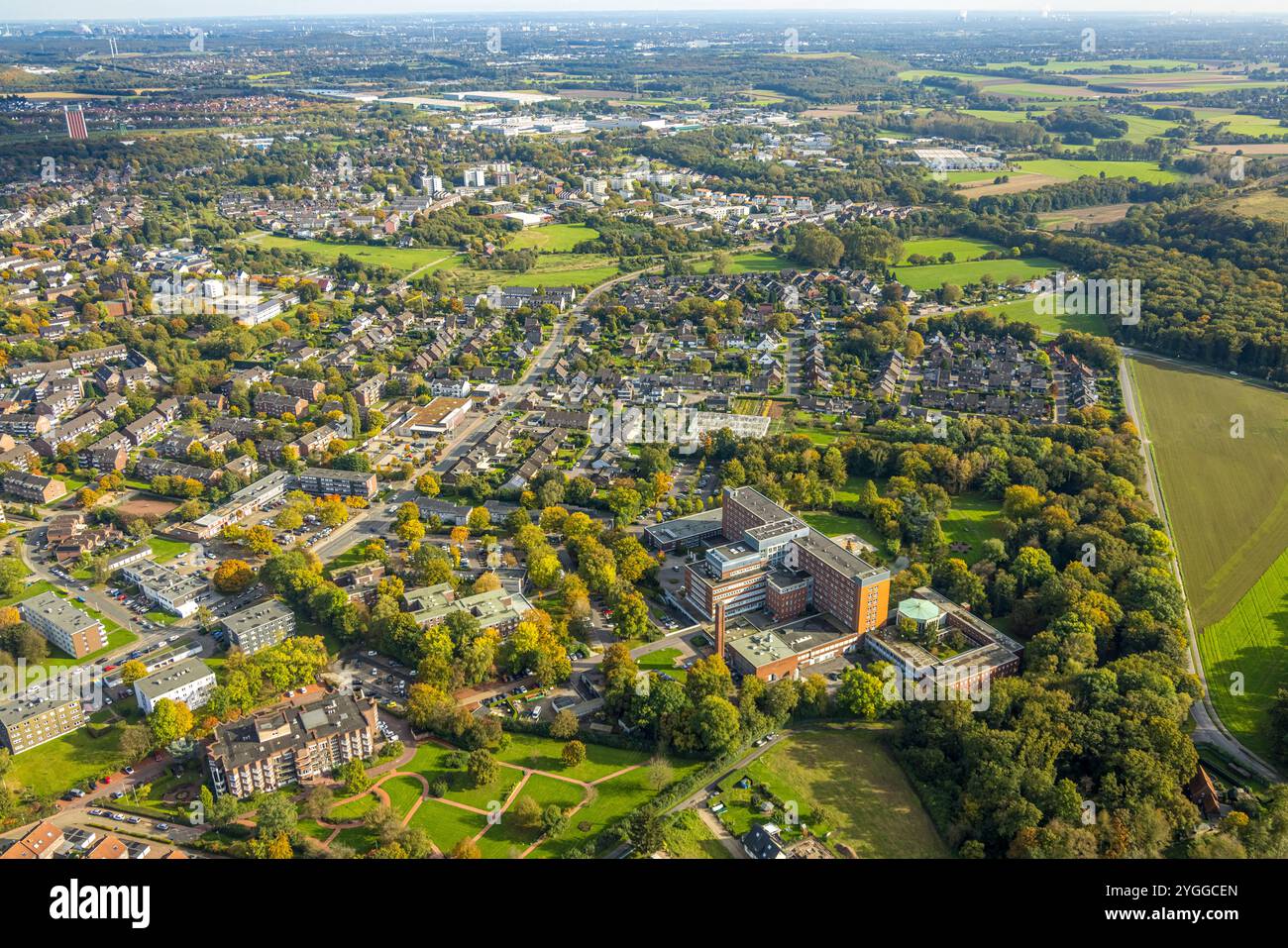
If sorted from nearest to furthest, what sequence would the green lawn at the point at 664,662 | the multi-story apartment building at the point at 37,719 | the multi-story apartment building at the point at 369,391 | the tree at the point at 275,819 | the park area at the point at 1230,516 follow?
the tree at the point at 275,819 < the multi-story apartment building at the point at 37,719 < the park area at the point at 1230,516 < the green lawn at the point at 664,662 < the multi-story apartment building at the point at 369,391

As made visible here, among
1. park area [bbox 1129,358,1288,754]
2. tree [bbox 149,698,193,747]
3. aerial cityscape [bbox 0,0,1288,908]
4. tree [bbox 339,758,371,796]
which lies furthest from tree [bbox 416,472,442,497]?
park area [bbox 1129,358,1288,754]

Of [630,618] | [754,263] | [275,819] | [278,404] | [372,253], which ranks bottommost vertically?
[275,819]

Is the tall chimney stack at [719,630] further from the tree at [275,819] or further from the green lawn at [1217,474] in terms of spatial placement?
the green lawn at [1217,474]

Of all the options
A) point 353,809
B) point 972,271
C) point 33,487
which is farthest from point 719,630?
point 972,271

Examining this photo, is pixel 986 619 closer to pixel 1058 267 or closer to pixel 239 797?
pixel 239 797

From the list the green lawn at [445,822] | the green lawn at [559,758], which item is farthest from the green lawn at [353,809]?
the green lawn at [559,758]

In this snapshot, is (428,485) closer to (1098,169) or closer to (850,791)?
(850,791)
